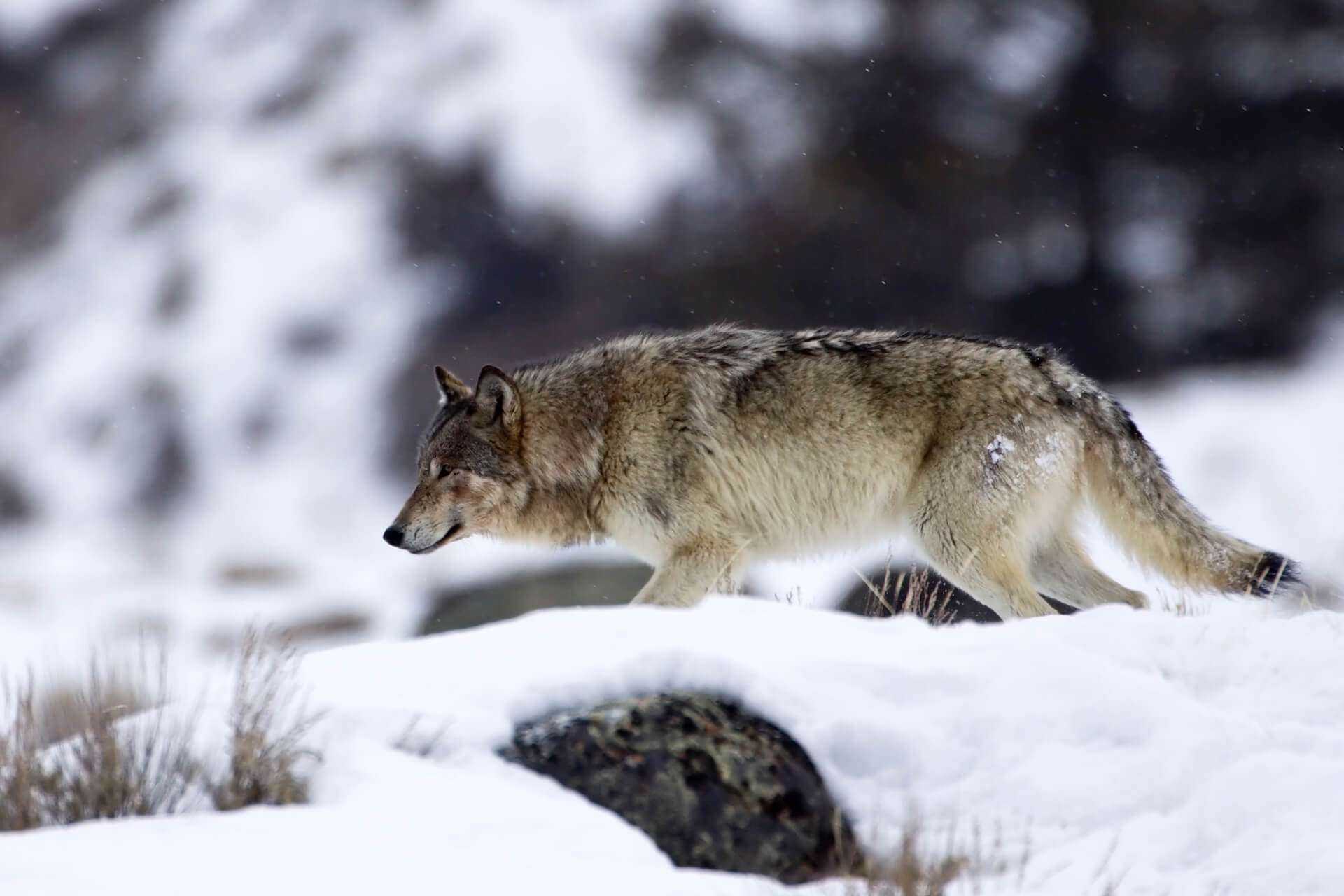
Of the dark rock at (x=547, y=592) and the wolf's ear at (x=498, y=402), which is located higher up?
the wolf's ear at (x=498, y=402)

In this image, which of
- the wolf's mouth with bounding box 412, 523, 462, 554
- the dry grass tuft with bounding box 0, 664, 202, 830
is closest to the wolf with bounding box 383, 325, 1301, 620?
the wolf's mouth with bounding box 412, 523, 462, 554

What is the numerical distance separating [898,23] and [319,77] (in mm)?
13671

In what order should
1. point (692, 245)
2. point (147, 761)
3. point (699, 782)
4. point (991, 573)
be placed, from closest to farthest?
1. point (147, 761)
2. point (699, 782)
3. point (991, 573)
4. point (692, 245)

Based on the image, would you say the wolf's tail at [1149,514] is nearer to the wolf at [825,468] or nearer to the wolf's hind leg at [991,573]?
the wolf at [825,468]

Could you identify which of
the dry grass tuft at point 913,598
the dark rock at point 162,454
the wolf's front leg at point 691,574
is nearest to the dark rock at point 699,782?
the dry grass tuft at point 913,598

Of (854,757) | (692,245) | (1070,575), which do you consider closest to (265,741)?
(854,757)

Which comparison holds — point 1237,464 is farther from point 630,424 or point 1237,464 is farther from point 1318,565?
point 630,424

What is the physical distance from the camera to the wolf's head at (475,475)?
6.33m

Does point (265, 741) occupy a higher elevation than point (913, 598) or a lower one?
higher

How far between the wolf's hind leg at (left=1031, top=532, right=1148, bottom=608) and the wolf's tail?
0.19 metres

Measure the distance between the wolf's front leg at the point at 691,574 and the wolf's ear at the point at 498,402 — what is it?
112cm

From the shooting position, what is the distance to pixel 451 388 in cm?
660

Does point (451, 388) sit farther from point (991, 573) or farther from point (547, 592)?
point (547, 592)

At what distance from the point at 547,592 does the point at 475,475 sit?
6.36m
